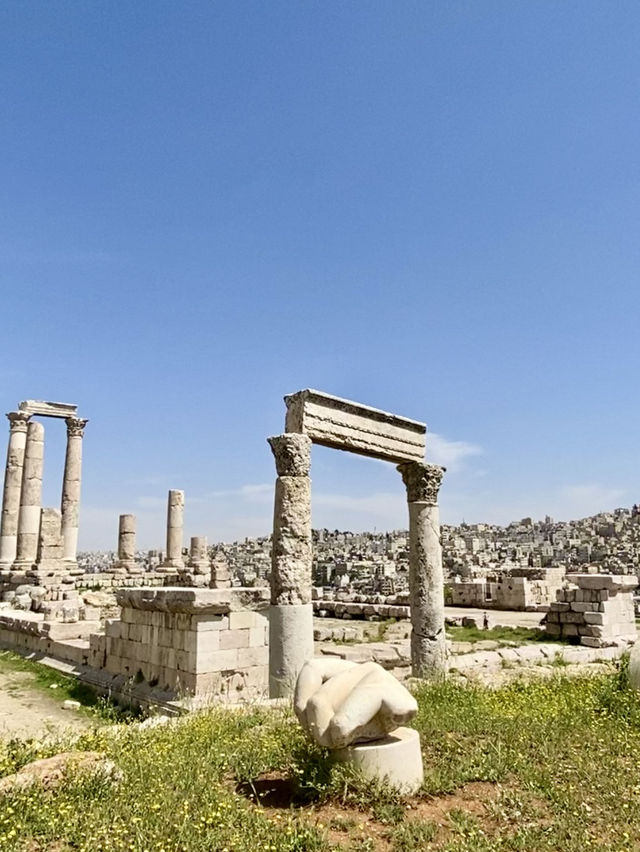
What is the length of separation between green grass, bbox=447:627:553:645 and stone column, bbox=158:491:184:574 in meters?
21.6

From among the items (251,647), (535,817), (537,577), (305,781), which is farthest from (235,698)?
(537,577)

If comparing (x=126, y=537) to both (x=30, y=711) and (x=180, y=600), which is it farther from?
(x=180, y=600)

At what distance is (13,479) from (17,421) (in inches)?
113

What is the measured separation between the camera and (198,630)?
10078 mm

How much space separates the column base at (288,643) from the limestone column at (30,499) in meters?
22.7

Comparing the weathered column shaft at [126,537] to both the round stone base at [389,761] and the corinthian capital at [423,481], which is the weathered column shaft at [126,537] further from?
the round stone base at [389,761]

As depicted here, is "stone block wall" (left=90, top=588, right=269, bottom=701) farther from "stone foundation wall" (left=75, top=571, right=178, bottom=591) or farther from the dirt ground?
"stone foundation wall" (left=75, top=571, right=178, bottom=591)

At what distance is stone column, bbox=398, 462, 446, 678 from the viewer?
11.1 m

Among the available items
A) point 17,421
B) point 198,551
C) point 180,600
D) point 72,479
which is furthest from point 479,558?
point 180,600

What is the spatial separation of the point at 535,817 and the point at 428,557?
283 inches

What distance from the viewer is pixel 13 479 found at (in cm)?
3088

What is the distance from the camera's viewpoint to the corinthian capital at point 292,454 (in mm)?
9492

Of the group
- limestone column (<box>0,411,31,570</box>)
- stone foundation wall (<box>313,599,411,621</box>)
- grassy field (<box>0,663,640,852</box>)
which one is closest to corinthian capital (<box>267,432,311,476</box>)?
grassy field (<box>0,663,640,852</box>)

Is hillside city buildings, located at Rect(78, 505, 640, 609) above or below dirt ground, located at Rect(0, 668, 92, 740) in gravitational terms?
above
